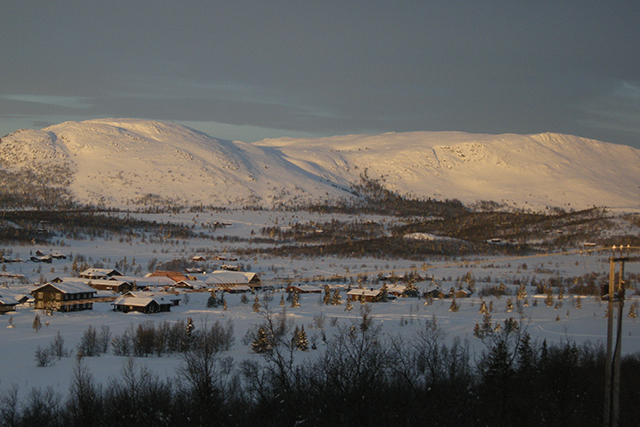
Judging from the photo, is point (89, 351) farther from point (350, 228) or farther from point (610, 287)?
A: point (350, 228)

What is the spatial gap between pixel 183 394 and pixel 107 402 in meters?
3.21

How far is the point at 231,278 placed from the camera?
299 ft

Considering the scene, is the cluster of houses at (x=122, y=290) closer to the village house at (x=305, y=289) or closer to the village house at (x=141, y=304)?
the village house at (x=141, y=304)

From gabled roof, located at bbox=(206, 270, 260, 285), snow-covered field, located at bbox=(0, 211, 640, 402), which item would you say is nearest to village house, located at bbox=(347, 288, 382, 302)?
snow-covered field, located at bbox=(0, 211, 640, 402)

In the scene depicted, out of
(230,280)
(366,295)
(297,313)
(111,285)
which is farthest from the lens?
(230,280)

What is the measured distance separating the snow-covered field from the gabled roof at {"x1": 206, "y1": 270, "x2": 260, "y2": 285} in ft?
15.8

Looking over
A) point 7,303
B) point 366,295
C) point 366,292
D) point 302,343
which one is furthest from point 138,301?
point 366,292

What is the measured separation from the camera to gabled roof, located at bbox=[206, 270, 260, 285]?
88688mm

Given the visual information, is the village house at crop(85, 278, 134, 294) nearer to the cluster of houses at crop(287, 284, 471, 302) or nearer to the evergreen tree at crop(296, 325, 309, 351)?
the cluster of houses at crop(287, 284, 471, 302)

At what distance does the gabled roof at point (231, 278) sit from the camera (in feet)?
291

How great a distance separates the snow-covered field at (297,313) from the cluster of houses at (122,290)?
1.43 m

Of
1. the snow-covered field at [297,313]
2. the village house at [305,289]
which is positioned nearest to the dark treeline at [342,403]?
the snow-covered field at [297,313]

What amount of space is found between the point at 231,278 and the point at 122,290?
16681 mm

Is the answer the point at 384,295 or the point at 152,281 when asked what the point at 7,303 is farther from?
the point at 384,295
